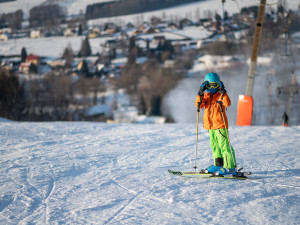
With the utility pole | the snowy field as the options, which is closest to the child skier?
the snowy field

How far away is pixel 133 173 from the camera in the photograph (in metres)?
3.67

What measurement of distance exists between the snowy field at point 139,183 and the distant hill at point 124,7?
111 ft

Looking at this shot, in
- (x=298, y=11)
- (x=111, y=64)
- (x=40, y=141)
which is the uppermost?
(x=298, y=11)

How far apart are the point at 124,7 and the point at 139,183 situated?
125 ft

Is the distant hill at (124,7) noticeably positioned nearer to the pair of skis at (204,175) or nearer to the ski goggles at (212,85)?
the ski goggles at (212,85)

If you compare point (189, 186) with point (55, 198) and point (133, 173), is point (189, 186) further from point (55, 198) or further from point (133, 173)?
point (55, 198)

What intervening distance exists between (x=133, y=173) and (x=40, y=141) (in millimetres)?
2675

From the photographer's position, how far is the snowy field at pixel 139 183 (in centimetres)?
245

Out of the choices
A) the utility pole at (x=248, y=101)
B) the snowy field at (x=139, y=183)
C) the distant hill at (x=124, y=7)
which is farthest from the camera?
the distant hill at (x=124, y=7)

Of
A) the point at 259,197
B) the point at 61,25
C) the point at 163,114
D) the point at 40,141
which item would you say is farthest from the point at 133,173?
the point at 61,25

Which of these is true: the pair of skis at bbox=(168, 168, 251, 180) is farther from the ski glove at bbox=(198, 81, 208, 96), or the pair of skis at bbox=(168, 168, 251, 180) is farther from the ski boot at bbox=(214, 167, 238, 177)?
the ski glove at bbox=(198, 81, 208, 96)

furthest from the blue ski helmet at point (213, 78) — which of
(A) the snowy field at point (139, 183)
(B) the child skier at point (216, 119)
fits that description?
(A) the snowy field at point (139, 183)

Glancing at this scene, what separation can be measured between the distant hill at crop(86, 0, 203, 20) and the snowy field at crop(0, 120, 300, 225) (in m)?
33.9

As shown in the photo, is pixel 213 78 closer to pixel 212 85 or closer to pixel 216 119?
pixel 212 85
